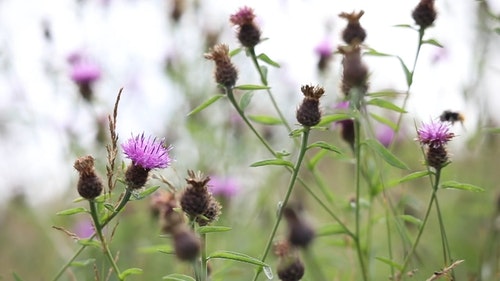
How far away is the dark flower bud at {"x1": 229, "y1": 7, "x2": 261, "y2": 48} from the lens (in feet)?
7.51

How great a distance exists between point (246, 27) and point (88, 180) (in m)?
0.82

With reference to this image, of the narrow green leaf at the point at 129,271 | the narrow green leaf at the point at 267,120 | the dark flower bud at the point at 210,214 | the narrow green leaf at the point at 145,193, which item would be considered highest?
the narrow green leaf at the point at 267,120

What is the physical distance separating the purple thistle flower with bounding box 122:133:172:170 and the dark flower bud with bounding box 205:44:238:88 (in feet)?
1.32

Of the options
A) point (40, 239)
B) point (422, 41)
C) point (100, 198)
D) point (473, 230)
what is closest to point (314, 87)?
point (422, 41)

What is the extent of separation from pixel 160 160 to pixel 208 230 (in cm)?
31

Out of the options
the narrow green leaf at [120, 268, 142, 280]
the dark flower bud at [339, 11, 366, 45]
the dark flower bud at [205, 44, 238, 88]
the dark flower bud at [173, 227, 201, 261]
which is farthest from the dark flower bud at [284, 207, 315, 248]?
the dark flower bud at [339, 11, 366, 45]

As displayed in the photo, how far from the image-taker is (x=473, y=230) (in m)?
3.90

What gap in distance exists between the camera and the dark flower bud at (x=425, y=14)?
2256mm

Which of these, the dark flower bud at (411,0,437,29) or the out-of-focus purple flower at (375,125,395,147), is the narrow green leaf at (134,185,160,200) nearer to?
the dark flower bud at (411,0,437,29)

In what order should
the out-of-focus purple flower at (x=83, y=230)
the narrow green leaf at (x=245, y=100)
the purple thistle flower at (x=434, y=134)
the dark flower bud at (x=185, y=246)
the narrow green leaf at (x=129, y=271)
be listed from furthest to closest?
1. the out-of-focus purple flower at (x=83, y=230)
2. the narrow green leaf at (x=245, y=100)
3. the purple thistle flower at (x=434, y=134)
4. the narrow green leaf at (x=129, y=271)
5. the dark flower bud at (x=185, y=246)

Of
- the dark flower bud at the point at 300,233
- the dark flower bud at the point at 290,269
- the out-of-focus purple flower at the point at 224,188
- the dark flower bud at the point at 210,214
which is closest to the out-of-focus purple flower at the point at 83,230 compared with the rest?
the out-of-focus purple flower at the point at 224,188

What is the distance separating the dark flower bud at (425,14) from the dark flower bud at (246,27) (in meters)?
0.53

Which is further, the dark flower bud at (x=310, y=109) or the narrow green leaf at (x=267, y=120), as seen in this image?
the narrow green leaf at (x=267, y=120)

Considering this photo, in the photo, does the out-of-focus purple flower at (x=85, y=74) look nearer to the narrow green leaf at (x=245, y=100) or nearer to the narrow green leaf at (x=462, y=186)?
the narrow green leaf at (x=245, y=100)
